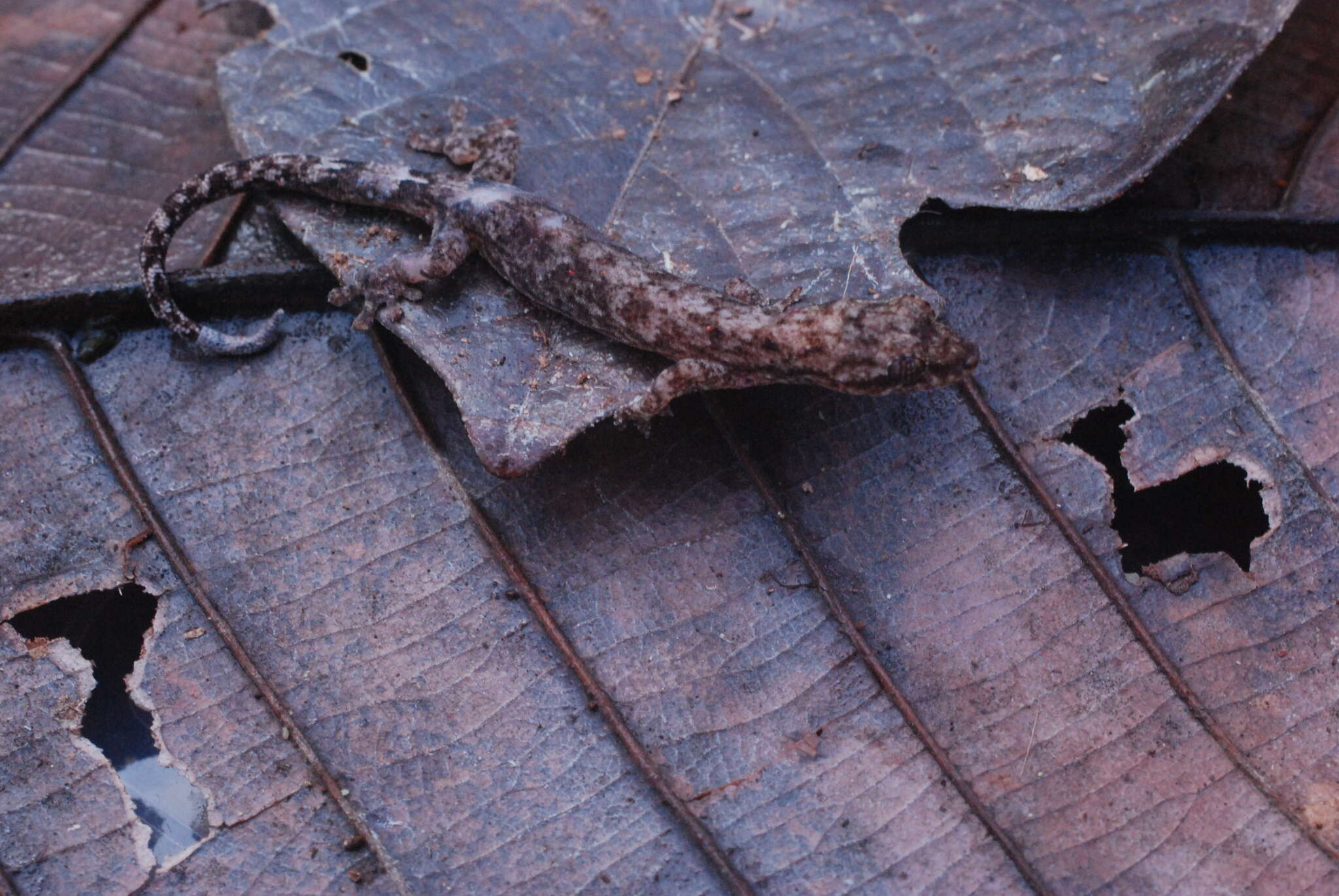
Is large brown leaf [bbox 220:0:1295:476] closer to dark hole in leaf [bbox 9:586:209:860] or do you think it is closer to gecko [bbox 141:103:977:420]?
gecko [bbox 141:103:977:420]

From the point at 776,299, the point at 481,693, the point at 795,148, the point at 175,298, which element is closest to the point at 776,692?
the point at 481,693

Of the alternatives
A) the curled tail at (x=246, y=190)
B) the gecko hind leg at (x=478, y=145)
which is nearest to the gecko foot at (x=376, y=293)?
the curled tail at (x=246, y=190)

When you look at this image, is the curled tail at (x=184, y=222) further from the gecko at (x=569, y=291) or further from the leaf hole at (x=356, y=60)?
the leaf hole at (x=356, y=60)

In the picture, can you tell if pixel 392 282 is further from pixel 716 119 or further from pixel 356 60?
pixel 716 119

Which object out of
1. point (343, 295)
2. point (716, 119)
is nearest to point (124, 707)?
point (343, 295)

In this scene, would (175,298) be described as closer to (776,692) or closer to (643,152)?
(643,152)

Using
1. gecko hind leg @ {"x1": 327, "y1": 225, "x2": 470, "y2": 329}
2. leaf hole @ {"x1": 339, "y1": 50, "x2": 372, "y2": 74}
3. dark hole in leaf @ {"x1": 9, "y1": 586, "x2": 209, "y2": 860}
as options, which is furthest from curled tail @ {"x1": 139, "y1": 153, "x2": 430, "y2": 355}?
dark hole in leaf @ {"x1": 9, "y1": 586, "x2": 209, "y2": 860}
